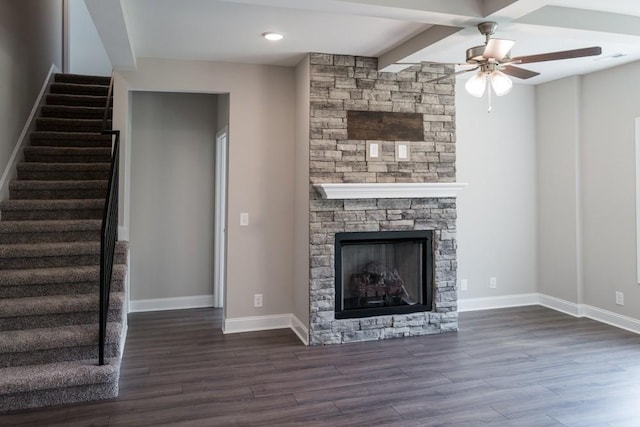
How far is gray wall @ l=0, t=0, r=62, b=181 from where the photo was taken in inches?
160

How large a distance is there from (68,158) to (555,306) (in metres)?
5.63

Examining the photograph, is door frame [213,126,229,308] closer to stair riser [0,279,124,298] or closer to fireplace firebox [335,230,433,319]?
fireplace firebox [335,230,433,319]

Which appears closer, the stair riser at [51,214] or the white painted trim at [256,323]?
the stair riser at [51,214]

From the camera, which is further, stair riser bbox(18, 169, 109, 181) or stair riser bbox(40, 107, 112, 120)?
stair riser bbox(40, 107, 112, 120)

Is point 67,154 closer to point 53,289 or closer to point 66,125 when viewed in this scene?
point 66,125

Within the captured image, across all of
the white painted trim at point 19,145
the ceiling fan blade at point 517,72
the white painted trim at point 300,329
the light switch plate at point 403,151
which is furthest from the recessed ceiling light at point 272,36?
the white painted trim at point 19,145

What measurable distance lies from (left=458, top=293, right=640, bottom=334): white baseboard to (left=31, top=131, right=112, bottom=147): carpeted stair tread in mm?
4400

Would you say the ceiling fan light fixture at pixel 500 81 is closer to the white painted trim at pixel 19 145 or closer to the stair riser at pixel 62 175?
the stair riser at pixel 62 175

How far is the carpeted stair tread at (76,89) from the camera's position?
561 cm

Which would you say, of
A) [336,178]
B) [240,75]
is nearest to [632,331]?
[336,178]

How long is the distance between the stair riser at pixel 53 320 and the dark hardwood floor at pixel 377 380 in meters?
0.48

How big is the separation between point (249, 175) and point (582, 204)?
144 inches

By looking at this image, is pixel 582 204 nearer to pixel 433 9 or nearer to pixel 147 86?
pixel 433 9

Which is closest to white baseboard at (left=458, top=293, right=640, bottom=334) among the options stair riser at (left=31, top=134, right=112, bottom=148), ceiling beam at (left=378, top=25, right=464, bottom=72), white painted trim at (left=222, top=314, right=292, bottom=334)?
white painted trim at (left=222, top=314, right=292, bottom=334)
